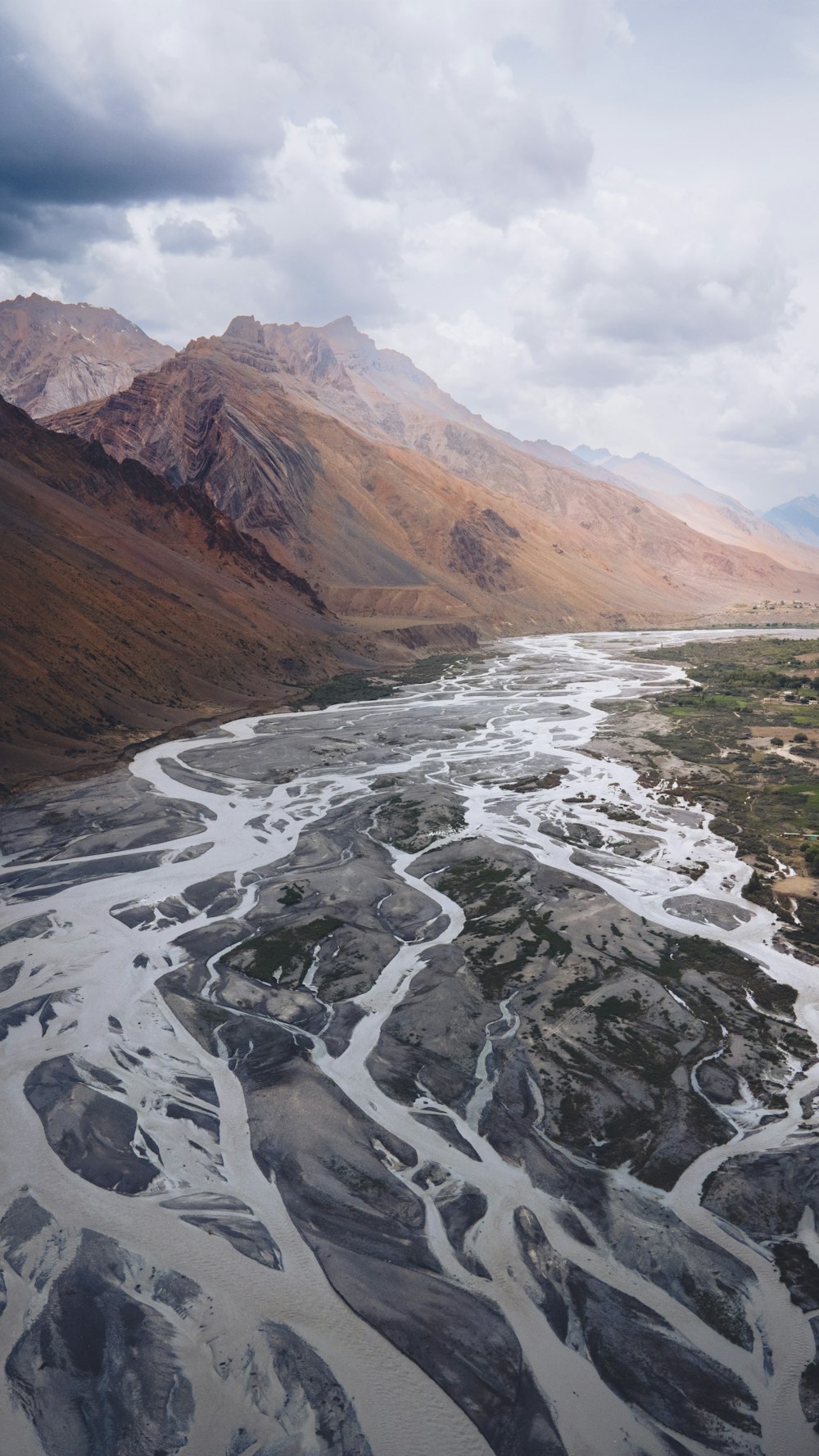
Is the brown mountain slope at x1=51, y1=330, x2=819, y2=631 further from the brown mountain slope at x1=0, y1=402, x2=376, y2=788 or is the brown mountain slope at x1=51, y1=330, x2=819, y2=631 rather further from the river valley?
the river valley

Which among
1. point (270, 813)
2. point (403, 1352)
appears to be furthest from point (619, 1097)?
point (270, 813)

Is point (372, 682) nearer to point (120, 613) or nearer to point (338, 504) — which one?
point (120, 613)

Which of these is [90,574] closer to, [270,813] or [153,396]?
[270,813]

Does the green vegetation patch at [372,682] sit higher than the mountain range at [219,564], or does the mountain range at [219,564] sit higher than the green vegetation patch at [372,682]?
the mountain range at [219,564]

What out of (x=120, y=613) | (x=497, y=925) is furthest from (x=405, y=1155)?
(x=120, y=613)

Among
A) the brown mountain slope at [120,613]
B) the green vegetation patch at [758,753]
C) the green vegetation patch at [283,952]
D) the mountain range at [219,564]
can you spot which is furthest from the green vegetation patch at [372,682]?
the green vegetation patch at [283,952]

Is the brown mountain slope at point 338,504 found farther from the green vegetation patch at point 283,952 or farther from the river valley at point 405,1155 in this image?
the green vegetation patch at point 283,952

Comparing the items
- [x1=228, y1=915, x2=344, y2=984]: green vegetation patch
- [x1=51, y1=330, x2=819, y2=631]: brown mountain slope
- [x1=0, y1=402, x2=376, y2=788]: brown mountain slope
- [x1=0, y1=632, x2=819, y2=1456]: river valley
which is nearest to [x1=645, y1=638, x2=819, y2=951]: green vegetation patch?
[x1=0, y1=632, x2=819, y2=1456]: river valley

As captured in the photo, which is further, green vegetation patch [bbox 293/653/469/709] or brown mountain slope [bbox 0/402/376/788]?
green vegetation patch [bbox 293/653/469/709]
